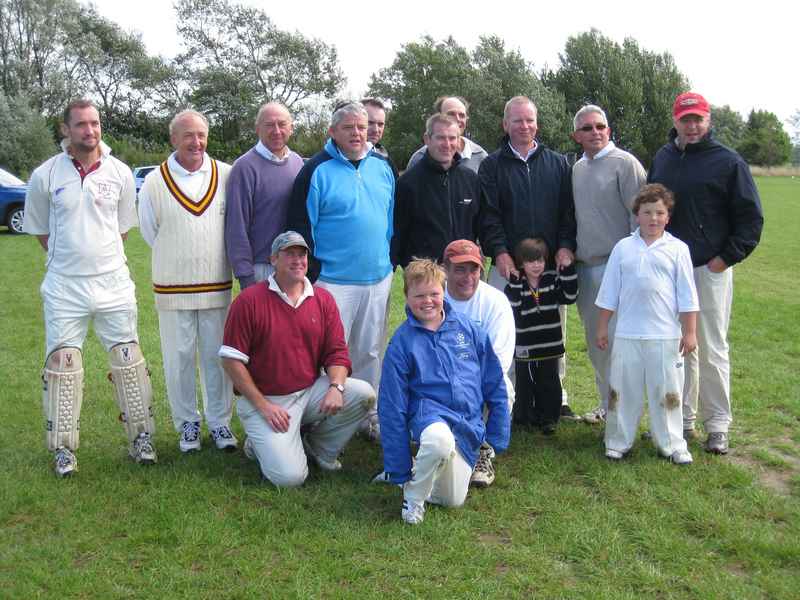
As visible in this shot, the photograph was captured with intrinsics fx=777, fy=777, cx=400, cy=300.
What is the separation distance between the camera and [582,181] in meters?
5.19

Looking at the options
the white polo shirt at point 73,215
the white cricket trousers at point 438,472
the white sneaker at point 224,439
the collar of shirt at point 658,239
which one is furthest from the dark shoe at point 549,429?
the white polo shirt at point 73,215

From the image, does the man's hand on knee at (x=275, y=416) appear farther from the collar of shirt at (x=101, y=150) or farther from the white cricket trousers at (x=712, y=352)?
the white cricket trousers at (x=712, y=352)

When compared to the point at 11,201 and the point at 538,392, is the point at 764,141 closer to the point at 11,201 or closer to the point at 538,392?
the point at 11,201

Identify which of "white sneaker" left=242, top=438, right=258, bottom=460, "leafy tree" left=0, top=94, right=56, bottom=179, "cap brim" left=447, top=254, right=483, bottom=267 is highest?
"leafy tree" left=0, top=94, right=56, bottom=179

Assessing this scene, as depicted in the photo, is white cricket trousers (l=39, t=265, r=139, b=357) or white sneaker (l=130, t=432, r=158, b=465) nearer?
white cricket trousers (l=39, t=265, r=139, b=357)

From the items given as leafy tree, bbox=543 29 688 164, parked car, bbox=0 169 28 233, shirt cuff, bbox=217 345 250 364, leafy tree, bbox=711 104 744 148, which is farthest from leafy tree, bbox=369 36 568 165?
shirt cuff, bbox=217 345 250 364

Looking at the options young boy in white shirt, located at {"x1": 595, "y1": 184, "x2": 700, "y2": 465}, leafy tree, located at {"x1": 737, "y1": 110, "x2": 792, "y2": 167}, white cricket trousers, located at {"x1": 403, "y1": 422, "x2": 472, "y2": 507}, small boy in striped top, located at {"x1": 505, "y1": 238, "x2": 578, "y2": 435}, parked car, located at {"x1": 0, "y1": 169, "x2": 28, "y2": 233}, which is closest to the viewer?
white cricket trousers, located at {"x1": 403, "y1": 422, "x2": 472, "y2": 507}

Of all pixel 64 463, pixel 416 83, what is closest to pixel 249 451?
pixel 64 463

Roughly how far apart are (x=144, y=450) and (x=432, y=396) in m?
1.91

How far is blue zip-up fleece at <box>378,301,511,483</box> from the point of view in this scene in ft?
13.1

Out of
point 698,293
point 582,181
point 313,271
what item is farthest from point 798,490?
point 313,271

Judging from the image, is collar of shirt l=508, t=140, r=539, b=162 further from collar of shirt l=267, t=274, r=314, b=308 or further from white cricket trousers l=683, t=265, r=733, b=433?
collar of shirt l=267, t=274, r=314, b=308

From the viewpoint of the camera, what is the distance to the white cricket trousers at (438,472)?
3869 millimetres

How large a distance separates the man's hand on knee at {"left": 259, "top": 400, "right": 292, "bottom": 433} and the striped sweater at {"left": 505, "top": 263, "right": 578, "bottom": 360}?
174 cm
